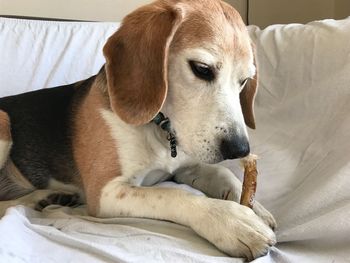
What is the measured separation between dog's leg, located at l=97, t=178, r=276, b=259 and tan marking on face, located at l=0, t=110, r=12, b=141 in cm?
53

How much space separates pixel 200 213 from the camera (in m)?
1.23

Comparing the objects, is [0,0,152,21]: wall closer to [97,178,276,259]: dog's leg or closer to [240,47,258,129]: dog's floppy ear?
[240,47,258,129]: dog's floppy ear

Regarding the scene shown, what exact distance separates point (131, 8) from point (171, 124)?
176 cm

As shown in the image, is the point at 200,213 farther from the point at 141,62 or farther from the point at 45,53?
the point at 45,53

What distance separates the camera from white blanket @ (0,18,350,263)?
46.4 inches

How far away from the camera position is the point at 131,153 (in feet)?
4.91

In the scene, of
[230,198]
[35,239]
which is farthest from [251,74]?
[35,239]

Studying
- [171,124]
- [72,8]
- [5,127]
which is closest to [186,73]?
[171,124]

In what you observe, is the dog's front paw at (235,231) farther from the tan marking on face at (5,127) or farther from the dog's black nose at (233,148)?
the tan marking on face at (5,127)

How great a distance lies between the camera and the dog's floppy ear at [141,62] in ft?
4.37

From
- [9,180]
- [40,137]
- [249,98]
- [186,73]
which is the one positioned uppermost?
[186,73]

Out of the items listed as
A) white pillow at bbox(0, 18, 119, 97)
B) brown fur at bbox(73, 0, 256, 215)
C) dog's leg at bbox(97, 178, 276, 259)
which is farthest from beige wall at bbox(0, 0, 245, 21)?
dog's leg at bbox(97, 178, 276, 259)

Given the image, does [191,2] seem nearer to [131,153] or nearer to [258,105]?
[131,153]

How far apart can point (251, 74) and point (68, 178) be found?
772mm
